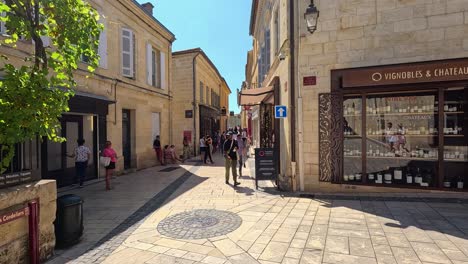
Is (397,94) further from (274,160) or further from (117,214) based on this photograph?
(117,214)

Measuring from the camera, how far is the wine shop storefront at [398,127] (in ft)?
19.1

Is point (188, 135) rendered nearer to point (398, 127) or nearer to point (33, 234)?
point (398, 127)

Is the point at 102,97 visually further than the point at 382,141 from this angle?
Yes

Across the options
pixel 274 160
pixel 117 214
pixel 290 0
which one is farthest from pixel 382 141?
pixel 117 214

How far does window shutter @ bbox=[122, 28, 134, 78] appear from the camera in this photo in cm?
1015

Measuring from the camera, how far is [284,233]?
4.04 metres

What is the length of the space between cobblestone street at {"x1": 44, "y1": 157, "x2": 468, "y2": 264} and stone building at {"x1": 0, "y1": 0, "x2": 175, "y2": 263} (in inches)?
33.7

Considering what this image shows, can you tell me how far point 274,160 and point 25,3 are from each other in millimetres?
5822

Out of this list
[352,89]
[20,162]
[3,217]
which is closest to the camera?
[3,217]

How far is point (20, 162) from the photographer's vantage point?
3.59m

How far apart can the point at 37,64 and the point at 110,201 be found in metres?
3.81

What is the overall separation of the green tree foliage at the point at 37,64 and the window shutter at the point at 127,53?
7059 millimetres

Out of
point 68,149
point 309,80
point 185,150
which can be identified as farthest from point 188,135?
point 309,80

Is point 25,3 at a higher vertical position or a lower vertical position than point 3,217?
higher
